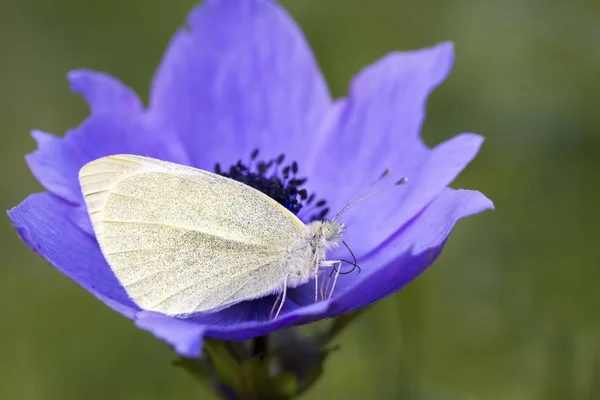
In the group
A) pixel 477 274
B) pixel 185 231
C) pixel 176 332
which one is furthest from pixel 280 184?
pixel 477 274

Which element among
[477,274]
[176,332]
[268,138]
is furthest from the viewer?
[477,274]

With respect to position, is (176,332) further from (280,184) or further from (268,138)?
(268,138)

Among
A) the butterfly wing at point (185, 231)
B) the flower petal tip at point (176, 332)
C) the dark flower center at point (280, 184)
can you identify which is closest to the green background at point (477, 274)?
the dark flower center at point (280, 184)

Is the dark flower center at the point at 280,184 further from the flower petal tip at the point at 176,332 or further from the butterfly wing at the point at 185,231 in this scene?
the flower petal tip at the point at 176,332

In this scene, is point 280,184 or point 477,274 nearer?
point 280,184

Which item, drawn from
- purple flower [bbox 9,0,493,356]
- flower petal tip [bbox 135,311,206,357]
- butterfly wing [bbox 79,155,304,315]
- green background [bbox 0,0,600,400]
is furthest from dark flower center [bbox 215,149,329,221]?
flower petal tip [bbox 135,311,206,357]

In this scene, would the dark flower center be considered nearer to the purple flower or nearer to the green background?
the purple flower
